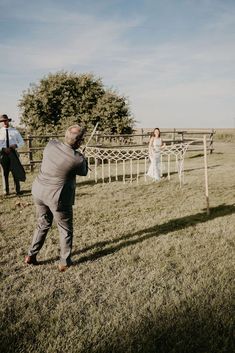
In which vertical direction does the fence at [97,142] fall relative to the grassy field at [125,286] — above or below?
above

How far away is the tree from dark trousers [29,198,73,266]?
2093 centimetres

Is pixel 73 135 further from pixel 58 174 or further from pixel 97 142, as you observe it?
pixel 97 142

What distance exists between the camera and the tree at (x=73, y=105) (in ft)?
84.5

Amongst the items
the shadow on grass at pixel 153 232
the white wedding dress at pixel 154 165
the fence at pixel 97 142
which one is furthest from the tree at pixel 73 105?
the shadow on grass at pixel 153 232

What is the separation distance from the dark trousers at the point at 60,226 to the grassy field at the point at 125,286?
25 cm

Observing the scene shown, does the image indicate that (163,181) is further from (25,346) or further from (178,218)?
(25,346)

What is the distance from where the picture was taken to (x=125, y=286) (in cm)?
432

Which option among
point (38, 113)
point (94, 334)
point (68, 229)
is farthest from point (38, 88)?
point (94, 334)

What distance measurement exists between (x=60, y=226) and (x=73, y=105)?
22.9 metres

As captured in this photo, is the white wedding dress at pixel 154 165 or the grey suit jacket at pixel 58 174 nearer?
the grey suit jacket at pixel 58 174

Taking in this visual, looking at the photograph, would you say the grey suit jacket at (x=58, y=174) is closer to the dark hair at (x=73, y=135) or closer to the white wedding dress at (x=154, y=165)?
the dark hair at (x=73, y=135)

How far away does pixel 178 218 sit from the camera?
24.2 ft

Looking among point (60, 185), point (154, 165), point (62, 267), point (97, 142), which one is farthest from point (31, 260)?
point (97, 142)

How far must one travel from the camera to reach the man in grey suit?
4.40 meters
